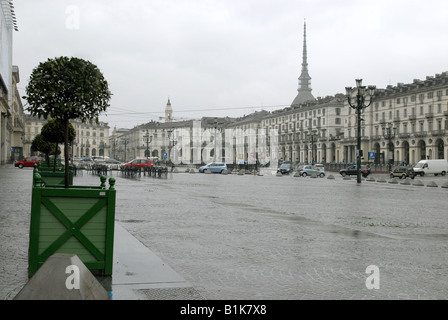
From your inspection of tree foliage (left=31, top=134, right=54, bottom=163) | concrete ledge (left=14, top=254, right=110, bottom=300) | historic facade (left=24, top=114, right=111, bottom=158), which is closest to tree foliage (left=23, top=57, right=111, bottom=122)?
concrete ledge (left=14, top=254, right=110, bottom=300)

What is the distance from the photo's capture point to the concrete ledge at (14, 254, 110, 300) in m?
2.97

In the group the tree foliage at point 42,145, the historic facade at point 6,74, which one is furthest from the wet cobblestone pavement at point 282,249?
the historic facade at point 6,74

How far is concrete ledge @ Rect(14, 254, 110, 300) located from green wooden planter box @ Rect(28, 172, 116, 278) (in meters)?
2.11

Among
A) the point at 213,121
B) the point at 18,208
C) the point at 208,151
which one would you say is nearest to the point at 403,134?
the point at 208,151

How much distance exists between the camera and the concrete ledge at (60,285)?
9.75ft

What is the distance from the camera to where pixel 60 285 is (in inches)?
118

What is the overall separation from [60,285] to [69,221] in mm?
2397

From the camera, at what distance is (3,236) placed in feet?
27.1

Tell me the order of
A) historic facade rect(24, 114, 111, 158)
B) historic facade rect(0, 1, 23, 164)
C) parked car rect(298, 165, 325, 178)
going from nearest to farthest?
historic facade rect(0, 1, 23, 164) → parked car rect(298, 165, 325, 178) → historic facade rect(24, 114, 111, 158)

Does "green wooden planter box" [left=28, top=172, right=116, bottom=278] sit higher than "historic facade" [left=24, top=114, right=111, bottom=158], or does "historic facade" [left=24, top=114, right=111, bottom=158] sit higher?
"historic facade" [left=24, top=114, right=111, bottom=158]

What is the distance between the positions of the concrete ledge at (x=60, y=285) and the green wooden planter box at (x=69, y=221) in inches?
83.0

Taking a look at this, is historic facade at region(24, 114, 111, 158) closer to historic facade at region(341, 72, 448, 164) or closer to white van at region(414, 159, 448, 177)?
historic facade at region(341, 72, 448, 164)

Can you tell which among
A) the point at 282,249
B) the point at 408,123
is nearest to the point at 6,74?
the point at 282,249
